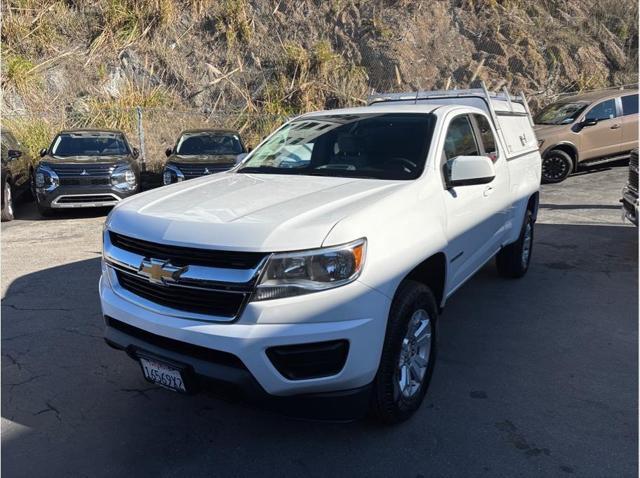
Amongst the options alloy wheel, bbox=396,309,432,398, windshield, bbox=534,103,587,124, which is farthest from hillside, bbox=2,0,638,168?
alloy wheel, bbox=396,309,432,398

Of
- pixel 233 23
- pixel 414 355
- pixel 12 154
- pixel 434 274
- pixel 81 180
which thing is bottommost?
pixel 414 355

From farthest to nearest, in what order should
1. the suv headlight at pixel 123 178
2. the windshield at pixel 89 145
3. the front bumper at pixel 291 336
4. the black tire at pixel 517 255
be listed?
the windshield at pixel 89 145 → the suv headlight at pixel 123 178 → the black tire at pixel 517 255 → the front bumper at pixel 291 336

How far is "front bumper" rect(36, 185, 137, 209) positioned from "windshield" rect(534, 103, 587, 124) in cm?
976

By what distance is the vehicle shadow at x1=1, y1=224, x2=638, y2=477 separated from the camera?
2871mm

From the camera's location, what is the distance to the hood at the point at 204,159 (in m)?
10.2

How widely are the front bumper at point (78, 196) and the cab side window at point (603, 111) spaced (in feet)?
33.9

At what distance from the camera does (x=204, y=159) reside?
10.4m

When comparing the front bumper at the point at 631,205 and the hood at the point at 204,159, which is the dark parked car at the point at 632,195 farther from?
the hood at the point at 204,159

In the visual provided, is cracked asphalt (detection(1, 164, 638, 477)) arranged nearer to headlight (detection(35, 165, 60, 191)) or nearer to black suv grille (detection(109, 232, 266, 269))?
black suv grille (detection(109, 232, 266, 269))

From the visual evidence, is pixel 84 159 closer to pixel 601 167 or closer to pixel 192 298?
pixel 192 298

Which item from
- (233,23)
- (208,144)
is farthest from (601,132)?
(233,23)

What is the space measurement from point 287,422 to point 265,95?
16.2 metres

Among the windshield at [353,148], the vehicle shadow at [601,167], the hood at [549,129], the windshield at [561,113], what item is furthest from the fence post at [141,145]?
the vehicle shadow at [601,167]

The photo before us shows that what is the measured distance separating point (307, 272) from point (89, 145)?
9.47m
